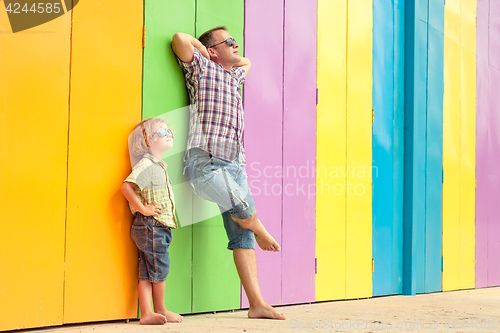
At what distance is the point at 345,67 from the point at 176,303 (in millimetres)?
1997

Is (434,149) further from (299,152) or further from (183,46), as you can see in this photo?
(183,46)

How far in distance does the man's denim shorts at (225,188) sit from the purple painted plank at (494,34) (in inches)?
141

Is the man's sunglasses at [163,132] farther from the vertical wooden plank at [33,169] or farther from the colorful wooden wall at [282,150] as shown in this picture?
the vertical wooden plank at [33,169]

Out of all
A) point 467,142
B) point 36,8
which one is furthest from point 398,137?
point 36,8

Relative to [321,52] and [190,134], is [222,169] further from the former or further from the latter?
[321,52]

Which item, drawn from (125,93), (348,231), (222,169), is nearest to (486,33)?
(348,231)

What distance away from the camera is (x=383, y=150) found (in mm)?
3635

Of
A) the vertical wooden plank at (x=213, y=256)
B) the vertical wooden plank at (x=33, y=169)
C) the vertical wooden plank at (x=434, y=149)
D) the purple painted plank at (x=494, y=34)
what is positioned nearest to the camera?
the vertical wooden plank at (x=33, y=169)

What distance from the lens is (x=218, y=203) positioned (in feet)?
7.82

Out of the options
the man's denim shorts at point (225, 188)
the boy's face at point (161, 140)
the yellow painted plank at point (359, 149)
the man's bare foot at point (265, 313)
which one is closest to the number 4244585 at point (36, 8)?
the boy's face at point (161, 140)

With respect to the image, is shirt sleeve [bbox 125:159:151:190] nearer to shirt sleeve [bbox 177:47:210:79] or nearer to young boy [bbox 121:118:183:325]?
young boy [bbox 121:118:183:325]

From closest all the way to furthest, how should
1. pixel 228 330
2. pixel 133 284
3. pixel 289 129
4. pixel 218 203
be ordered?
pixel 228 330, pixel 133 284, pixel 218 203, pixel 289 129

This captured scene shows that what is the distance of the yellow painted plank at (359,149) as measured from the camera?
11.0ft

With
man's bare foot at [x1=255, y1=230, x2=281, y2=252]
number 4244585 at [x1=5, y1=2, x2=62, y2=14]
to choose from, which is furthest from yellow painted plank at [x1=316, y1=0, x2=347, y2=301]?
number 4244585 at [x1=5, y1=2, x2=62, y2=14]
